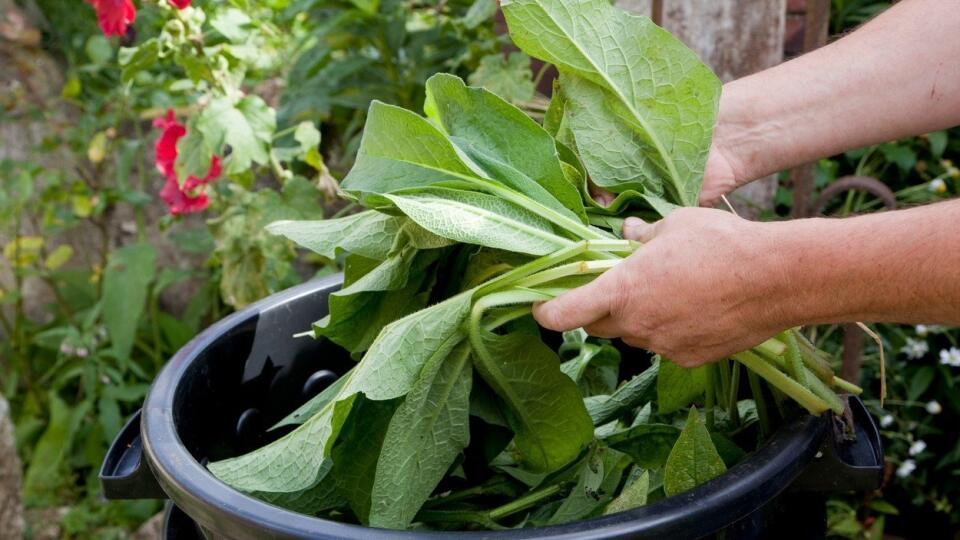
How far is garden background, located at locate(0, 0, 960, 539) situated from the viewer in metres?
1.66

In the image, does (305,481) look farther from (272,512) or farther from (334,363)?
(334,363)

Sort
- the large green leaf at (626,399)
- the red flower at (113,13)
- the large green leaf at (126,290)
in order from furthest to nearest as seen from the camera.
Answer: the large green leaf at (126,290) → the red flower at (113,13) → the large green leaf at (626,399)

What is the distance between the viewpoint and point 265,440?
1.18m

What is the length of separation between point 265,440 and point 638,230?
1.75ft

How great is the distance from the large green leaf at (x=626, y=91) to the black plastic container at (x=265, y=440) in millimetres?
309

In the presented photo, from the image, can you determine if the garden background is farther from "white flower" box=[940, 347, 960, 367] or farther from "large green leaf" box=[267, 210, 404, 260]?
"large green leaf" box=[267, 210, 404, 260]

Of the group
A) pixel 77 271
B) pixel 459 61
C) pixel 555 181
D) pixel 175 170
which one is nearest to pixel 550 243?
pixel 555 181

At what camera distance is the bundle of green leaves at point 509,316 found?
0.87 metres

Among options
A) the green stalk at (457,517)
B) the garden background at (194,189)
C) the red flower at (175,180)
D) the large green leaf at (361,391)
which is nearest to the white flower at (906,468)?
the garden background at (194,189)

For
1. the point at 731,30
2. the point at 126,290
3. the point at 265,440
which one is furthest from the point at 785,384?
the point at 126,290

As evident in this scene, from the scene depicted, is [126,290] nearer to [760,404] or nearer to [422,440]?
[422,440]

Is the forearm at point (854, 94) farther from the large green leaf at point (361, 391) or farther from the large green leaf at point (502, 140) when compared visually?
the large green leaf at point (361, 391)

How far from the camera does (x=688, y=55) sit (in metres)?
0.97

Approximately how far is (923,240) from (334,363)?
2.38 ft
